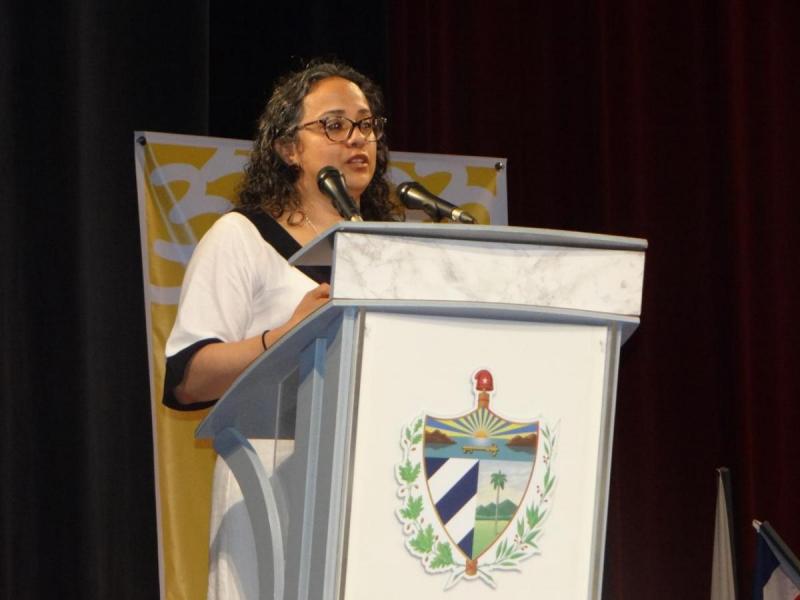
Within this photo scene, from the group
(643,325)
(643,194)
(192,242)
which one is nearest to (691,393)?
(643,325)

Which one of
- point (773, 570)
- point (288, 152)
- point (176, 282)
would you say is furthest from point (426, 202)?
point (176, 282)

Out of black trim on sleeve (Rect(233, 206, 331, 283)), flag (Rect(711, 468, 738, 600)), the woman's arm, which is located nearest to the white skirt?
the woman's arm

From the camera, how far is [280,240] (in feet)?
6.66

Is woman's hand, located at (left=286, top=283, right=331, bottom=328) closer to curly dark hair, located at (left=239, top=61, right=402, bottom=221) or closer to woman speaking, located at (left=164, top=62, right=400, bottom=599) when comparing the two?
woman speaking, located at (left=164, top=62, right=400, bottom=599)

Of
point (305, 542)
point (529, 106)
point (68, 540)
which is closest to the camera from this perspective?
point (305, 542)

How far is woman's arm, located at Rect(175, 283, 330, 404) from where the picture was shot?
169 cm

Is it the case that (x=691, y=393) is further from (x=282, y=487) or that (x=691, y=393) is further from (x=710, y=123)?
(x=282, y=487)

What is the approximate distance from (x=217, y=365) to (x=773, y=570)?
4.61 ft

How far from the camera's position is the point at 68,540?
10.2 feet

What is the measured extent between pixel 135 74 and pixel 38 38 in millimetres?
271

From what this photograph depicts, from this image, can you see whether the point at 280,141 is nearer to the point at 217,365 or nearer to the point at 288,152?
the point at 288,152

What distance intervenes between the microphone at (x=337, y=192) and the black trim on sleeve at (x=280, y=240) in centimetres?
16

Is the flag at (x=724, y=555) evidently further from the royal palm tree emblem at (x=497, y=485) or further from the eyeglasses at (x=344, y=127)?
the royal palm tree emblem at (x=497, y=485)

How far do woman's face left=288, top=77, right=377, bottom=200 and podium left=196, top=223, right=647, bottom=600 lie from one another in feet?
2.65
